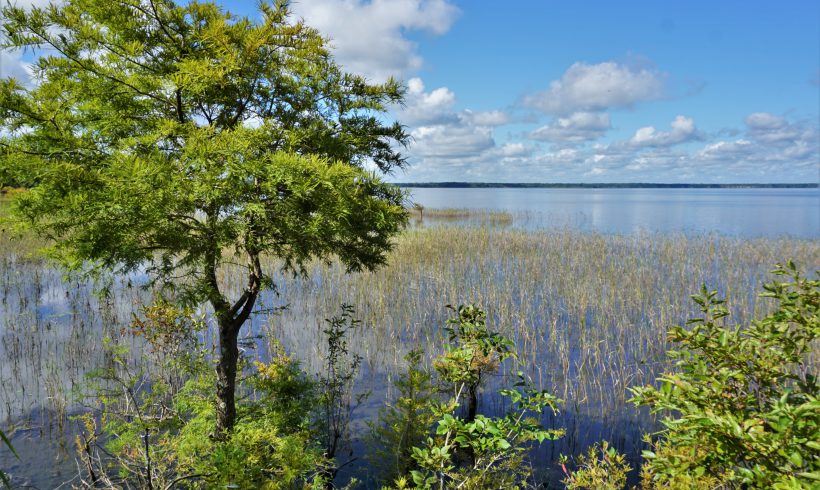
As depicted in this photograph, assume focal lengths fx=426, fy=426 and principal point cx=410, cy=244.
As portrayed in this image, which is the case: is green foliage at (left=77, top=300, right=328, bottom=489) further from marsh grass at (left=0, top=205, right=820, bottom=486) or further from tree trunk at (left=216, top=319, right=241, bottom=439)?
marsh grass at (left=0, top=205, right=820, bottom=486)

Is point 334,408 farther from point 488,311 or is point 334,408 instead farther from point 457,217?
point 457,217

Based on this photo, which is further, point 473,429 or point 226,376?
point 226,376

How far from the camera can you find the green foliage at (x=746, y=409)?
6.18 feet

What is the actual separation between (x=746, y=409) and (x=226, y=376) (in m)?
5.04

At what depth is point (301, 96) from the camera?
457 centimetres

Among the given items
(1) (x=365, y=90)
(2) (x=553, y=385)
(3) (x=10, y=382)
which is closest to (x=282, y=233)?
(1) (x=365, y=90)

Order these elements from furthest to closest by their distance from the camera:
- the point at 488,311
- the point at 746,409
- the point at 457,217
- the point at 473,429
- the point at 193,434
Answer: the point at 457,217 → the point at 488,311 → the point at 193,434 → the point at 473,429 → the point at 746,409

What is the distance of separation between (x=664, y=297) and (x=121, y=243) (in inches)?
478

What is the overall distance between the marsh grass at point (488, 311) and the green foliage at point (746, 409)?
280cm

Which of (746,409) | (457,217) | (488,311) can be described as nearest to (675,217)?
(457,217)

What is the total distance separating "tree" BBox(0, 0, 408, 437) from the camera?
3377 millimetres

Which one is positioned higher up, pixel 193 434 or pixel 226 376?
pixel 226 376

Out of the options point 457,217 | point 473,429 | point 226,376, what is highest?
point 457,217

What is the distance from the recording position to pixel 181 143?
413 cm
